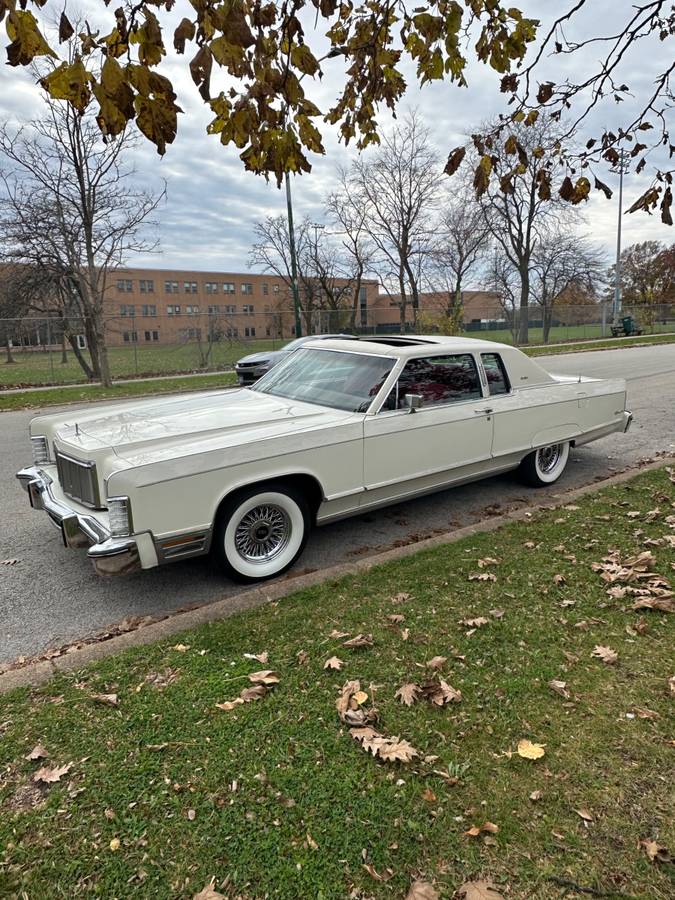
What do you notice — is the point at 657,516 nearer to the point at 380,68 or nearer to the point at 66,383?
the point at 380,68

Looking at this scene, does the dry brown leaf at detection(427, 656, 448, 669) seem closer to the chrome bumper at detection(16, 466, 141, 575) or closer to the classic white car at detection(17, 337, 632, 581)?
the classic white car at detection(17, 337, 632, 581)

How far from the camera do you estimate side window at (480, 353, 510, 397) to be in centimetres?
547

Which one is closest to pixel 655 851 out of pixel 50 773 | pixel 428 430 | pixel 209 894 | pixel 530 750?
pixel 530 750

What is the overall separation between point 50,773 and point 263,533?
202 centimetres

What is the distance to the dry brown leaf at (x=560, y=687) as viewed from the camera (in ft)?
8.78

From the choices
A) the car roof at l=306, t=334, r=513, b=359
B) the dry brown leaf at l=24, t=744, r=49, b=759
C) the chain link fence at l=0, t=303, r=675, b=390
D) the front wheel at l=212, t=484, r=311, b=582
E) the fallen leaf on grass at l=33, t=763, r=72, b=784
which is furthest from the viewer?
the chain link fence at l=0, t=303, r=675, b=390

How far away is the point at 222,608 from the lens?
3566 mm

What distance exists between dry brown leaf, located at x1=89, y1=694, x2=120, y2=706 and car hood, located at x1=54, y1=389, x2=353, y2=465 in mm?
1295

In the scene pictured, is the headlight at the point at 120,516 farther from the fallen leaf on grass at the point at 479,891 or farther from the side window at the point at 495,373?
the side window at the point at 495,373

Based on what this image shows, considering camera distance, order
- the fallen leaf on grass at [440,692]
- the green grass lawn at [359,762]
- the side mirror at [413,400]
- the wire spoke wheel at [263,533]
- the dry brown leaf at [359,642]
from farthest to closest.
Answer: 1. the side mirror at [413,400]
2. the wire spoke wheel at [263,533]
3. the dry brown leaf at [359,642]
4. the fallen leaf on grass at [440,692]
5. the green grass lawn at [359,762]

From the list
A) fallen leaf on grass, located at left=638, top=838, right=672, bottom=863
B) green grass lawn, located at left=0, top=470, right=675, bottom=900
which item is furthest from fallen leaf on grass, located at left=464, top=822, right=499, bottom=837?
fallen leaf on grass, located at left=638, top=838, right=672, bottom=863

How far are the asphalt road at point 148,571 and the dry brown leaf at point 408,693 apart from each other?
1640mm

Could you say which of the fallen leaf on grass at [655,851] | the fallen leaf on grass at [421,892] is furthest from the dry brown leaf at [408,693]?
the fallen leaf on grass at [655,851]

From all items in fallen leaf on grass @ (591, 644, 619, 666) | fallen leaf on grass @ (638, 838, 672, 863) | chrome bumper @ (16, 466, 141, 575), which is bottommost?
fallen leaf on grass @ (638, 838, 672, 863)
